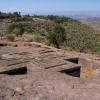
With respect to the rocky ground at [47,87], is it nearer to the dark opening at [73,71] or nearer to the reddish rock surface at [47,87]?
the reddish rock surface at [47,87]

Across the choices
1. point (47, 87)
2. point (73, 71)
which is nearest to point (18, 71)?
point (73, 71)

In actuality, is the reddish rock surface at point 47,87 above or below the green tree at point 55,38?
above

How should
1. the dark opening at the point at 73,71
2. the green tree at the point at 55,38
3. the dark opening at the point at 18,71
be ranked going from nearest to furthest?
1. the dark opening at the point at 18,71
2. the dark opening at the point at 73,71
3. the green tree at the point at 55,38

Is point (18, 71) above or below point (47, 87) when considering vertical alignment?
below

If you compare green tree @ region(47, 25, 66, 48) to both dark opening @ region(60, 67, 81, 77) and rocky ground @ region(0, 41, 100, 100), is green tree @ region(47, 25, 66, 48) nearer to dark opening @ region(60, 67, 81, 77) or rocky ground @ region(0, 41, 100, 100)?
dark opening @ region(60, 67, 81, 77)

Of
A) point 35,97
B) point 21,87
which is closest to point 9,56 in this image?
point 21,87

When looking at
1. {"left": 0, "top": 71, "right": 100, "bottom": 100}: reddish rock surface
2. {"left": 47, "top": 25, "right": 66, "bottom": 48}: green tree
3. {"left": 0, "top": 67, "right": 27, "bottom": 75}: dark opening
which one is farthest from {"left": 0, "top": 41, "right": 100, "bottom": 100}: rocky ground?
{"left": 47, "top": 25, "right": 66, "bottom": 48}: green tree

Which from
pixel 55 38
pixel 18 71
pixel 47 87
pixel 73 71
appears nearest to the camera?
pixel 47 87

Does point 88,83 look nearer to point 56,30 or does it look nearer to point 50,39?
point 50,39

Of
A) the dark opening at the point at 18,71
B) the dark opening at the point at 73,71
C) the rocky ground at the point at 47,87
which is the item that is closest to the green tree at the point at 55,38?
the dark opening at the point at 73,71

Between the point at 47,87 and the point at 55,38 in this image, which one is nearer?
the point at 47,87

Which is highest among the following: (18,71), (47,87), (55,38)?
(47,87)

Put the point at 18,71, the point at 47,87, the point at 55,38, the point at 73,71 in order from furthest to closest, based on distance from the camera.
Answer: the point at 55,38
the point at 73,71
the point at 18,71
the point at 47,87

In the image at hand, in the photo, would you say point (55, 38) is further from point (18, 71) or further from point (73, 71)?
point (18, 71)
